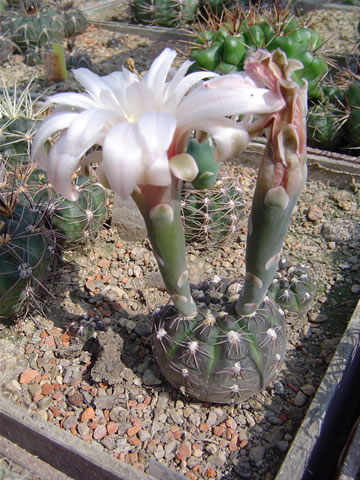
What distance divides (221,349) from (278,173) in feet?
1.85

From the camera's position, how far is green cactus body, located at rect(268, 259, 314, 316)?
1.74m

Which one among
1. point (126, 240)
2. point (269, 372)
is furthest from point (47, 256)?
point (269, 372)

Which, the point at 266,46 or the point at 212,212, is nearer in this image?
the point at 212,212

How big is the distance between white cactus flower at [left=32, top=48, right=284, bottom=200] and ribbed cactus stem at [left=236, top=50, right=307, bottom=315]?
0.04 metres

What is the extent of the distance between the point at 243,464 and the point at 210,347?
0.40 m

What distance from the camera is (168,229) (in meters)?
1.05

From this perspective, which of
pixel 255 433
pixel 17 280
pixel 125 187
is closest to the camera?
pixel 125 187

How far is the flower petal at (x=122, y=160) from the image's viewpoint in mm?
747

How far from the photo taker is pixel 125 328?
5.88 feet

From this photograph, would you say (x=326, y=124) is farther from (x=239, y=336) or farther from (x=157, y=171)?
(x=157, y=171)

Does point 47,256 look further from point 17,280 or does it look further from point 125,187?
point 125,187

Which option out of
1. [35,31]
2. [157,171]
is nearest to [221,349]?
[157,171]

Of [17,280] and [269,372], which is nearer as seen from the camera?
[269,372]

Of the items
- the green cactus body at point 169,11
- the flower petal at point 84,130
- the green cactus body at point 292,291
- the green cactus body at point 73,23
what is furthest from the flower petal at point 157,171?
the green cactus body at point 169,11
